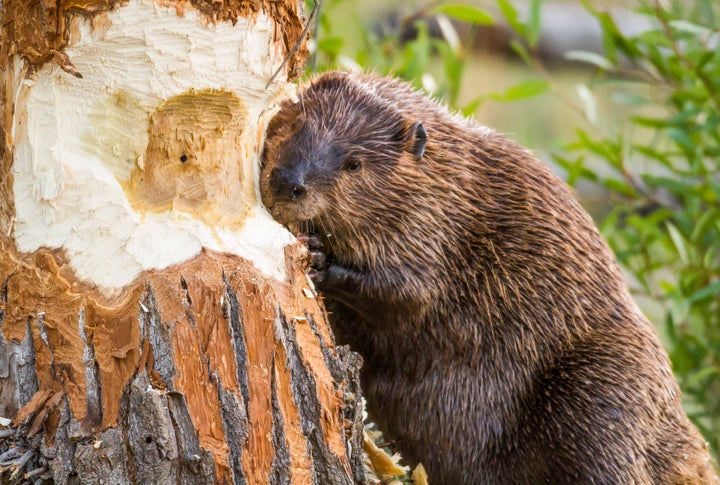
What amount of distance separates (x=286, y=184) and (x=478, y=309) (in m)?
0.89

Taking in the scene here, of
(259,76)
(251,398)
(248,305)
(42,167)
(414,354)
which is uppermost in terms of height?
(259,76)

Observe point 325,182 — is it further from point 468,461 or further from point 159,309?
point 468,461

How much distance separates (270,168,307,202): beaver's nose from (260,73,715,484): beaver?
235 millimetres

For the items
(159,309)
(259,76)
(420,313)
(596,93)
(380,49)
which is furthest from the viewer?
(596,93)

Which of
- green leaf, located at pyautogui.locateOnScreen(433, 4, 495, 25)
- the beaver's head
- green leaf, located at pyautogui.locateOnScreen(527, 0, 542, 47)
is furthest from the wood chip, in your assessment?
green leaf, located at pyautogui.locateOnScreen(527, 0, 542, 47)

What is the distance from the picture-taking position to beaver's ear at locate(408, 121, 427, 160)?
3039 mm

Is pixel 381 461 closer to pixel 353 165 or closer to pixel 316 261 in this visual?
pixel 316 261

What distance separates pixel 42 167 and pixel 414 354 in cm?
146

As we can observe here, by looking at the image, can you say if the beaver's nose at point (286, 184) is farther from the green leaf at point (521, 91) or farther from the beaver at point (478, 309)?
the green leaf at point (521, 91)

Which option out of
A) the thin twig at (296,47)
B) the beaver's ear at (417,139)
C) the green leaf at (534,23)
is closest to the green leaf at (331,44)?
the green leaf at (534,23)

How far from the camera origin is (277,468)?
2279 millimetres

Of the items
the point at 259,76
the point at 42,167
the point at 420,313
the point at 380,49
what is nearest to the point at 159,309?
the point at 42,167

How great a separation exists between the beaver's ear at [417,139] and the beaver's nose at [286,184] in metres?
0.50

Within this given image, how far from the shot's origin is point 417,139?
10.1ft
